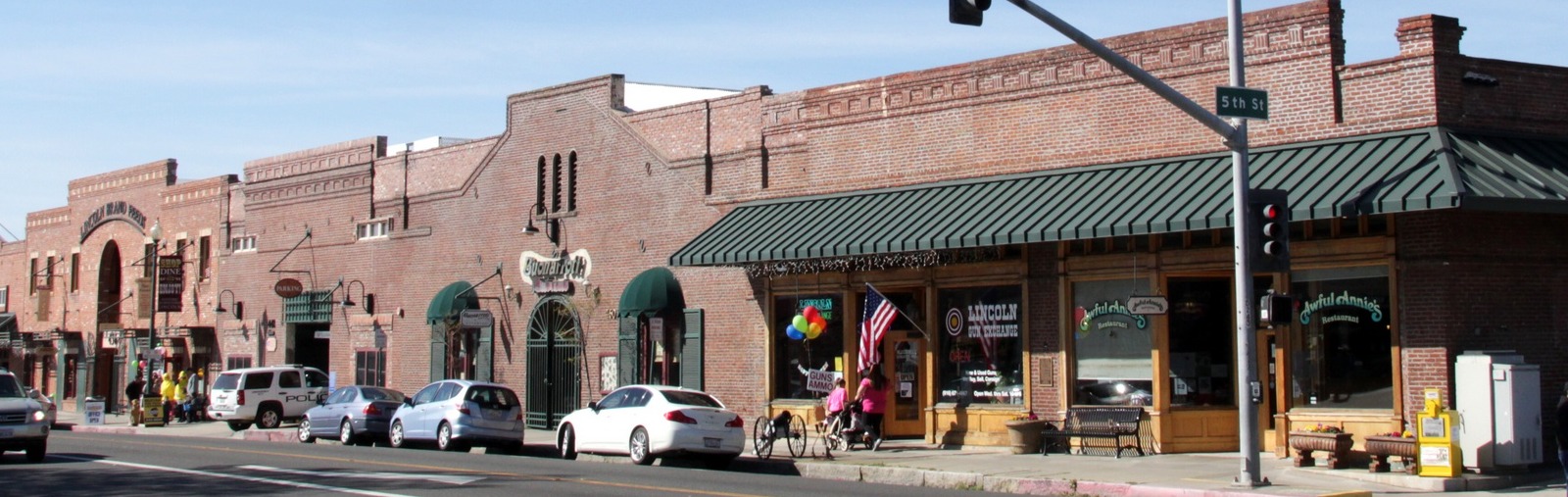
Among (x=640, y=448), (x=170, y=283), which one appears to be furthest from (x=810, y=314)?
(x=170, y=283)

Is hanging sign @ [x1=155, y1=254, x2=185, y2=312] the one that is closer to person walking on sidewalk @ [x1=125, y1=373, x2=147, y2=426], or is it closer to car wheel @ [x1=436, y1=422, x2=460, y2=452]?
person walking on sidewalk @ [x1=125, y1=373, x2=147, y2=426]

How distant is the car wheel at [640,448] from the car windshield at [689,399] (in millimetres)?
648

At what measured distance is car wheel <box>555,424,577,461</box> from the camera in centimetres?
2597

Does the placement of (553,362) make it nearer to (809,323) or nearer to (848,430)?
(809,323)

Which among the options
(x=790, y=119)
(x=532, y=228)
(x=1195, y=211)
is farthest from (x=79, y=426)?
(x=1195, y=211)

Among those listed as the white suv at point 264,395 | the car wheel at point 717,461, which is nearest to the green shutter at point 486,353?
the white suv at point 264,395

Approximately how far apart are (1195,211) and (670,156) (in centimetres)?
1327

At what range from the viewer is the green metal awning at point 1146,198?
1848 centimetres

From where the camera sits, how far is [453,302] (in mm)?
35469

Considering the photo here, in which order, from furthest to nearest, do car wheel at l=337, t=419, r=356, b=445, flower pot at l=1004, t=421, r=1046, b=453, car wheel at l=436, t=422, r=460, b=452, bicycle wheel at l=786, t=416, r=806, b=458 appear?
car wheel at l=337, t=419, r=356, b=445, car wheel at l=436, t=422, r=460, b=452, bicycle wheel at l=786, t=416, r=806, b=458, flower pot at l=1004, t=421, r=1046, b=453

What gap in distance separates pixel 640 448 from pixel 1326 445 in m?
10.2

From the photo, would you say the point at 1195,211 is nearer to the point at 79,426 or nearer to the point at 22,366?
the point at 79,426

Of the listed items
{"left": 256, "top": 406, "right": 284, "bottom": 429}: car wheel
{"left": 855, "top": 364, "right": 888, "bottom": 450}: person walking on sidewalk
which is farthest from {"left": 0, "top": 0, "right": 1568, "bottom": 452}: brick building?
{"left": 256, "top": 406, "right": 284, "bottom": 429}: car wheel

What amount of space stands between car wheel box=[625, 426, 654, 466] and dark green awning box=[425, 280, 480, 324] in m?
12.5
